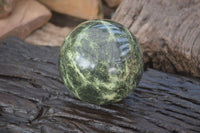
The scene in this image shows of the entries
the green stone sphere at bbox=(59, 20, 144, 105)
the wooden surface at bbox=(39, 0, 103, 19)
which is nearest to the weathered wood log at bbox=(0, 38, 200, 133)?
the green stone sphere at bbox=(59, 20, 144, 105)

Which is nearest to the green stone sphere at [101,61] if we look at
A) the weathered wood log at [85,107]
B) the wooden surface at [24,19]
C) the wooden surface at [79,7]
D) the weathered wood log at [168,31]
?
the weathered wood log at [85,107]

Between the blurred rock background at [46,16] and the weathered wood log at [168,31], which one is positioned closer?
the weathered wood log at [168,31]

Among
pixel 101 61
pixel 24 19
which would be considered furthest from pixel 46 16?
pixel 101 61

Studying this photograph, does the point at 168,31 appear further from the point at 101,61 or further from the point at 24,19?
the point at 24,19

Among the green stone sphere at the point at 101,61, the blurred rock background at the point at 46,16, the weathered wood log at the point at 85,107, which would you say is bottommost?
the weathered wood log at the point at 85,107

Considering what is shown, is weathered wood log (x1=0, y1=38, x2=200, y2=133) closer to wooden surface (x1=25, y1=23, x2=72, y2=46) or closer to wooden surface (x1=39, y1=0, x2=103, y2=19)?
wooden surface (x1=25, y1=23, x2=72, y2=46)

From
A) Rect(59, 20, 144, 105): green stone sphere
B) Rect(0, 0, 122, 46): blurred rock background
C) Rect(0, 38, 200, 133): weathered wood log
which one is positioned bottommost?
Rect(0, 38, 200, 133): weathered wood log

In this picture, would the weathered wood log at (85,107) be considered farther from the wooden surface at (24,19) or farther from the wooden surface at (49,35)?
the wooden surface at (49,35)
